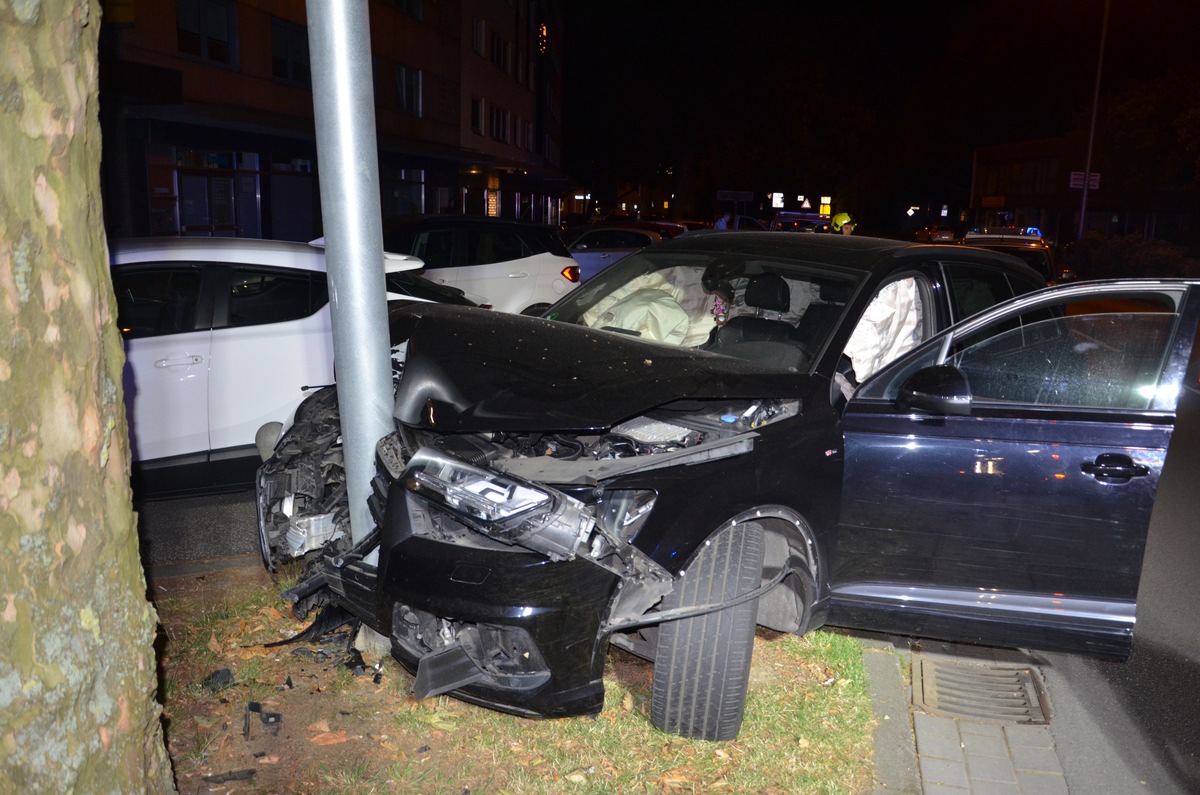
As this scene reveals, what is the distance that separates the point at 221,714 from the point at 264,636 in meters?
0.71

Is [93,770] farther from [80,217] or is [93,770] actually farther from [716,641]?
[716,641]

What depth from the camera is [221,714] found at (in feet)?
12.9

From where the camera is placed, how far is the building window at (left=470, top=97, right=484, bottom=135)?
126 feet

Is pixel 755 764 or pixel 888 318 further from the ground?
pixel 888 318

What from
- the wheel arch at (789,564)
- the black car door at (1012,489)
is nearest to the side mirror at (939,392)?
the black car door at (1012,489)

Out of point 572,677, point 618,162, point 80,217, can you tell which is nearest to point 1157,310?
point 572,677

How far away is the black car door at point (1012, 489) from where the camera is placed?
13.5ft

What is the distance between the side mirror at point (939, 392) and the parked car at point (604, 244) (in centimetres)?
1434

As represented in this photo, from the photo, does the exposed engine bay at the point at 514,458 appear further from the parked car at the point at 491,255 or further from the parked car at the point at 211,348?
the parked car at the point at 491,255

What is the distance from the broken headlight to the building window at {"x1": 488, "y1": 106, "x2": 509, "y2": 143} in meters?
39.8

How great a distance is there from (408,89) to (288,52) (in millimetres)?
7536

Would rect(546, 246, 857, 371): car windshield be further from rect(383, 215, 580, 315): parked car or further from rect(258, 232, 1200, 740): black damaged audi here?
rect(383, 215, 580, 315): parked car

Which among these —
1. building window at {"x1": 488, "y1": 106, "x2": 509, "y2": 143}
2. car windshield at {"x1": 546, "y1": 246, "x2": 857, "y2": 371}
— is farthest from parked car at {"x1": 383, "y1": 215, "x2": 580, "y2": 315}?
building window at {"x1": 488, "y1": 106, "x2": 509, "y2": 143}

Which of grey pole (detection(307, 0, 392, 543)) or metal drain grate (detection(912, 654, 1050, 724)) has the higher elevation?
grey pole (detection(307, 0, 392, 543))
